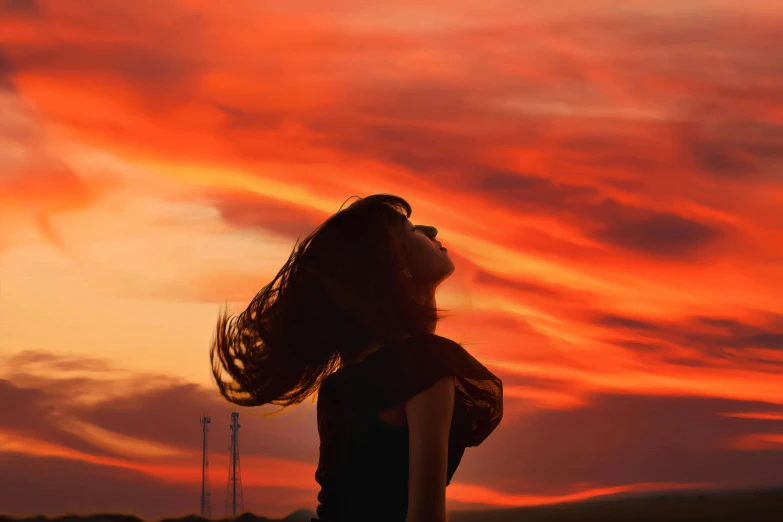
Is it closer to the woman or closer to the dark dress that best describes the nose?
the woman

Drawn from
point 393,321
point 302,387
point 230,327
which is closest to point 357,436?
point 393,321

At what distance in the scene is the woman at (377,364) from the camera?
4.13 meters

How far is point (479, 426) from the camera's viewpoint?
4.93 meters

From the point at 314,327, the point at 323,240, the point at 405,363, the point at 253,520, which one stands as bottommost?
the point at 253,520

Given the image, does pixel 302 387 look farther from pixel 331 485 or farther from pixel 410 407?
pixel 410 407

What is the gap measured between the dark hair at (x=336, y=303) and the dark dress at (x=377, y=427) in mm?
241

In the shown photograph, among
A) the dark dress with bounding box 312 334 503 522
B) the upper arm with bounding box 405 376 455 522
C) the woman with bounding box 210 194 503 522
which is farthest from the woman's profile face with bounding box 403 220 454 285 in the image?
the upper arm with bounding box 405 376 455 522

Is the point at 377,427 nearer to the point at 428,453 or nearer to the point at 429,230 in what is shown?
the point at 428,453

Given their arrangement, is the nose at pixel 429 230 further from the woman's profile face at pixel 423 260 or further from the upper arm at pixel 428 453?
the upper arm at pixel 428 453

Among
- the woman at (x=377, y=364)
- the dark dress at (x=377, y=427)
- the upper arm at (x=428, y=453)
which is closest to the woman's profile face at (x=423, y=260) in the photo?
the woman at (x=377, y=364)

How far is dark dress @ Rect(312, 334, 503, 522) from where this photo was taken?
166 inches

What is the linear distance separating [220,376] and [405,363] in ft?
7.45

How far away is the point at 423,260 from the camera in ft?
15.5

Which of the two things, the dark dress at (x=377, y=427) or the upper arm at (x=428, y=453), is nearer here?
the upper arm at (x=428, y=453)
